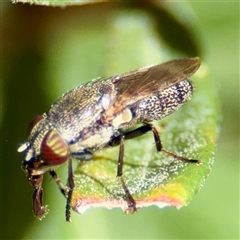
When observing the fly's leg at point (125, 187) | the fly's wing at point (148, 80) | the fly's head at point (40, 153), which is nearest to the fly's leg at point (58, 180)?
the fly's head at point (40, 153)

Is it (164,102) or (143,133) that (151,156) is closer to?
(143,133)

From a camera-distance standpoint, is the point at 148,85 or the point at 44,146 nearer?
the point at 44,146

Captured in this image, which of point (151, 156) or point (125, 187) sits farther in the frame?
point (151, 156)

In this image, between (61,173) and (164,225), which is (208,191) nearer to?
(164,225)

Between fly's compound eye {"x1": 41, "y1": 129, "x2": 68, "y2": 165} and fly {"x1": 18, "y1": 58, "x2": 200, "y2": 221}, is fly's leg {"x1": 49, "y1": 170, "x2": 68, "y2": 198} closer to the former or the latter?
fly {"x1": 18, "y1": 58, "x2": 200, "y2": 221}

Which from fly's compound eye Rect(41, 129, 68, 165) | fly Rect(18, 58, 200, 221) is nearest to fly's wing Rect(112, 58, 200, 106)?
fly Rect(18, 58, 200, 221)

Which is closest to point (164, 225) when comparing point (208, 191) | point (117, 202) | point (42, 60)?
point (208, 191)

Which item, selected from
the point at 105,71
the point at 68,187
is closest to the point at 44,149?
the point at 68,187
